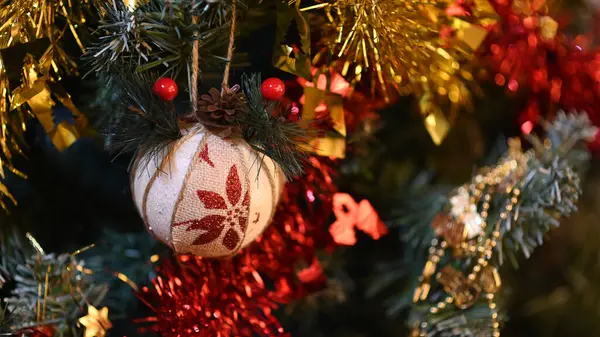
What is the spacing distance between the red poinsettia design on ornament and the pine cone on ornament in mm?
35

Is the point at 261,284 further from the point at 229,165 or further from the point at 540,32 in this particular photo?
the point at 540,32

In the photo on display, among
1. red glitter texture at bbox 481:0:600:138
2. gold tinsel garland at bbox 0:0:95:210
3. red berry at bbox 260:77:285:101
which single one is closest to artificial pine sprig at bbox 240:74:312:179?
red berry at bbox 260:77:285:101

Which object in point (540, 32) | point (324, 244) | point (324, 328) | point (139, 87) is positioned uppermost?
point (139, 87)

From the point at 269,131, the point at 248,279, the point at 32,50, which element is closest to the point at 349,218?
the point at 248,279

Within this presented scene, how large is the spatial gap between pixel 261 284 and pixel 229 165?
0.19 m

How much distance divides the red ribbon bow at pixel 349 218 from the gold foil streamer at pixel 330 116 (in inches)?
3.5

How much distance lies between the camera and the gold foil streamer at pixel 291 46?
16.8 inches

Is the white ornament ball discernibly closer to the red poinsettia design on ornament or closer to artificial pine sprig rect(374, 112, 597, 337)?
the red poinsettia design on ornament

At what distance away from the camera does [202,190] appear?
1.27 ft

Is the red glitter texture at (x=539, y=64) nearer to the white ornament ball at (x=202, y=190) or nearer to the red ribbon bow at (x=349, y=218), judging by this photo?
the red ribbon bow at (x=349, y=218)

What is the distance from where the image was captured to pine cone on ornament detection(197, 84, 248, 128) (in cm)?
39

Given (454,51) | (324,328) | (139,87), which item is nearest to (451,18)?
(454,51)

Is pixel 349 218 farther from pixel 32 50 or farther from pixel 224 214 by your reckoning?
pixel 32 50

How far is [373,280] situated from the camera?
644mm
